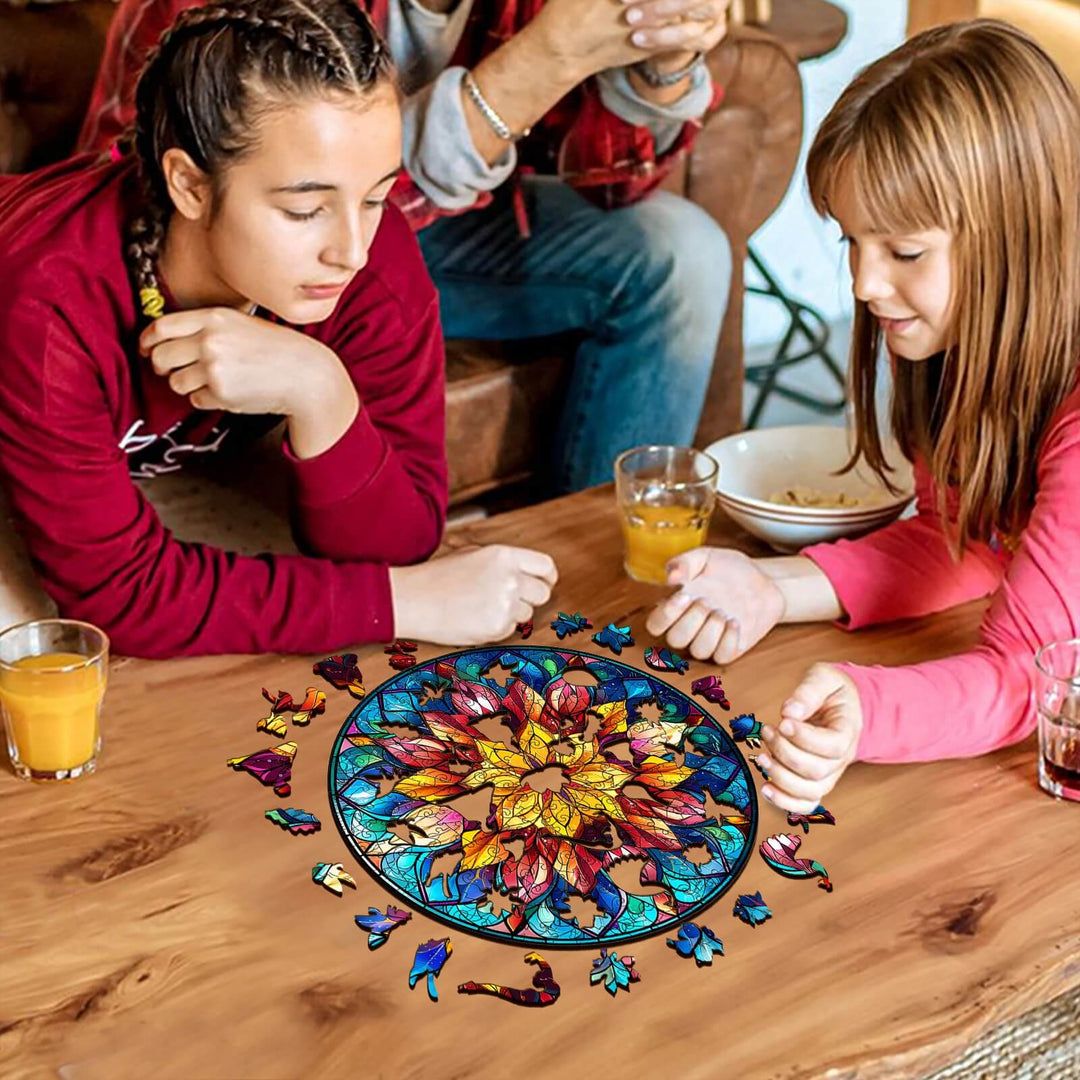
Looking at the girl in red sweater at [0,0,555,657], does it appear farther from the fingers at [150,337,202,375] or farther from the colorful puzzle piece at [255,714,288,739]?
the colorful puzzle piece at [255,714,288,739]

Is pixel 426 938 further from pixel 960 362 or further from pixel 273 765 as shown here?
pixel 960 362

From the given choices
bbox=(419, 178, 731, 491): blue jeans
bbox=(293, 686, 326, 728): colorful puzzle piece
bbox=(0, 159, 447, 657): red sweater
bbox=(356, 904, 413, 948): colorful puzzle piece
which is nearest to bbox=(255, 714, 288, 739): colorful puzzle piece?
bbox=(293, 686, 326, 728): colorful puzzle piece

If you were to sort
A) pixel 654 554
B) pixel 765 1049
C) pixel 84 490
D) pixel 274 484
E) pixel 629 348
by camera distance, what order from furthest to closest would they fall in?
pixel 629 348, pixel 274 484, pixel 654 554, pixel 84 490, pixel 765 1049

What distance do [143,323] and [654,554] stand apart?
0.53 meters

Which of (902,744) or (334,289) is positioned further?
(334,289)

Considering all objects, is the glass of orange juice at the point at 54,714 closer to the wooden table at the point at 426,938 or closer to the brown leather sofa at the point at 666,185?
the wooden table at the point at 426,938

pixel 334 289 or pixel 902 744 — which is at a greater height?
pixel 334 289

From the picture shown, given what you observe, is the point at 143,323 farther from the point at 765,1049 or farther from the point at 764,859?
the point at 765,1049

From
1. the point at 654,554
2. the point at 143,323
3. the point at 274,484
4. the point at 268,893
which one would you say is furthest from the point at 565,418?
the point at 268,893

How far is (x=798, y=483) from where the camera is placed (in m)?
1.69

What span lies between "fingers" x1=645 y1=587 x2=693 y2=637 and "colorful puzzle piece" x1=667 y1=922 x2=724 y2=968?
1.29 ft

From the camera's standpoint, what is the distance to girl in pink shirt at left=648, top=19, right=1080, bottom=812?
1.19 metres

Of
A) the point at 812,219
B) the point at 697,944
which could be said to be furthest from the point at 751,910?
the point at 812,219

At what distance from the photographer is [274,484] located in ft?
5.66
